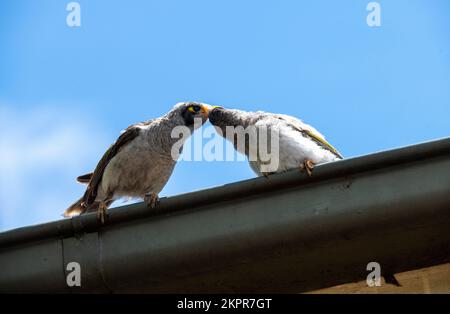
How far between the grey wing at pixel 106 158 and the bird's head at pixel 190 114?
1.70ft

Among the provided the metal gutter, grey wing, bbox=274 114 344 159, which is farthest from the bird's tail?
the metal gutter

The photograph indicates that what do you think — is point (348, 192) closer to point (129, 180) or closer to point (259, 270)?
point (259, 270)

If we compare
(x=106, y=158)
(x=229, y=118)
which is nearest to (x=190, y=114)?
(x=229, y=118)

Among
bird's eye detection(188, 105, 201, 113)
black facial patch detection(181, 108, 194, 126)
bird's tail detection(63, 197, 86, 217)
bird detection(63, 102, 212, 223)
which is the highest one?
bird's eye detection(188, 105, 201, 113)

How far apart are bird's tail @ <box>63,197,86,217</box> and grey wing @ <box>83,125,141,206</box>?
0.16 meters

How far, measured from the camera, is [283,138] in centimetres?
618

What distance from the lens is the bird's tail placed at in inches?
313

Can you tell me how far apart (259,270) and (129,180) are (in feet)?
12.2

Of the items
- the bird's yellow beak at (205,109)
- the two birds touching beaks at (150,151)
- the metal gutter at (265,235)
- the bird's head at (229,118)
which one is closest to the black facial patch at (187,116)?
the two birds touching beaks at (150,151)

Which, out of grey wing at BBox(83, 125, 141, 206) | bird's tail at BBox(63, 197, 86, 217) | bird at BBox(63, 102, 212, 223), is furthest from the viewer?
bird's tail at BBox(63, 197, 86, 217)

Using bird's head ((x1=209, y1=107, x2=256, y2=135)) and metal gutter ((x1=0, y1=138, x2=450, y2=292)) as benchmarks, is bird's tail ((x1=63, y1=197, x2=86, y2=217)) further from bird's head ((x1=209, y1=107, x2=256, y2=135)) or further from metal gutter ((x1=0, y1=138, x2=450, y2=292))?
metal gutter ((x1=0, y1=138, x2=450, y2=292))

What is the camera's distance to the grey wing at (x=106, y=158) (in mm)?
7699

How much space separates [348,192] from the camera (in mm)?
3773

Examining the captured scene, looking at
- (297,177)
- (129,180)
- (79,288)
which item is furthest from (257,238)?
(129,180)
